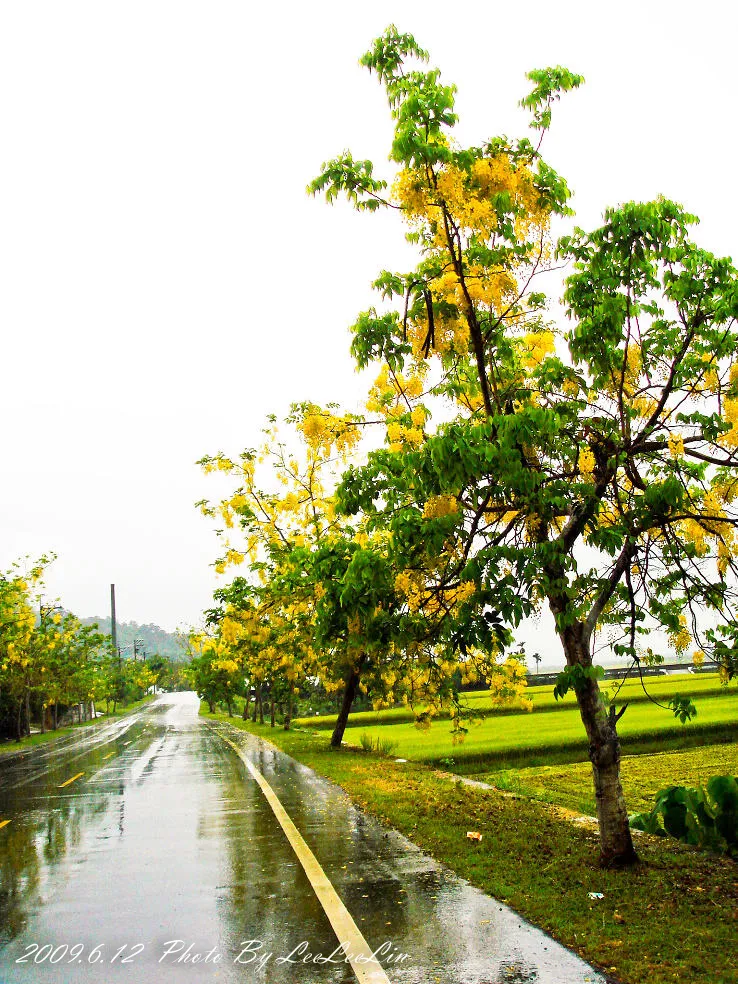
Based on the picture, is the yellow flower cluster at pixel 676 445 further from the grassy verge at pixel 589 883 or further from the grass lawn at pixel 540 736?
the grass lawn at pixel 540 736

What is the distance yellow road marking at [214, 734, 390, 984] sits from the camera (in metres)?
5.17

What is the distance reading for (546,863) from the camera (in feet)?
25.6

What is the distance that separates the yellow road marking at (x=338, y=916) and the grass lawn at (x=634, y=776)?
14.2 feet

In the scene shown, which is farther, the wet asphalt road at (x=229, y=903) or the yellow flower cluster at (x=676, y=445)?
→ the yellow flower cluster at (x=676, y=445)

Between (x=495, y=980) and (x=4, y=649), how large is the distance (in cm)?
3049

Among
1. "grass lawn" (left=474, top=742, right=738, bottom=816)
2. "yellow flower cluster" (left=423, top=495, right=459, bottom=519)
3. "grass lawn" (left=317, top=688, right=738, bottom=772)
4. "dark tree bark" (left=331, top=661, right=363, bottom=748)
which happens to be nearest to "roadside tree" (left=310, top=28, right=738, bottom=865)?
"yellow flower cluster" (left=423, top=495, right=459, bottom=519)

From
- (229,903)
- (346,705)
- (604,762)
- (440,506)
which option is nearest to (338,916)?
(229,903)

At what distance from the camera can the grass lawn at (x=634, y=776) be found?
41.9 feet

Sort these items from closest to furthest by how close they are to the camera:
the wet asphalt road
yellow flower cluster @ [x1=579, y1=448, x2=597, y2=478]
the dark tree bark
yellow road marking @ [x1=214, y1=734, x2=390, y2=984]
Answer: yellow road marking @ [x1=214, y1=734, x2=390, y2=984], the wet asphalt road, yellow flower cluster @ [x1=579, y1=448, x2=597, y2=478], the dark tree bark

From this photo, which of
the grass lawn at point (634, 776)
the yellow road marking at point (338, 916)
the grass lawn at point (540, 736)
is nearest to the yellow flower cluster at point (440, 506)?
the yellow road marking at point (338, 916)

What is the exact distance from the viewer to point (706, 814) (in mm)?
8000

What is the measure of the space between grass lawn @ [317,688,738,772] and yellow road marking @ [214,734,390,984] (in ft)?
26.2

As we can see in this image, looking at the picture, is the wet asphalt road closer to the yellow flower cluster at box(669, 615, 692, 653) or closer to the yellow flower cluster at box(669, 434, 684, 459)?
the yellow flower cluster at box(669, 615, 692, 653)

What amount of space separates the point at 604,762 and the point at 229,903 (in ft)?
11.4
